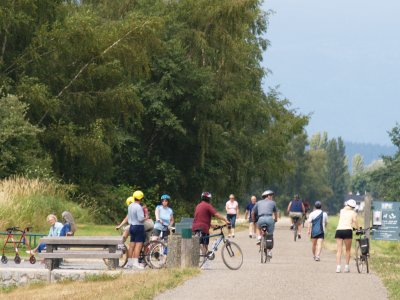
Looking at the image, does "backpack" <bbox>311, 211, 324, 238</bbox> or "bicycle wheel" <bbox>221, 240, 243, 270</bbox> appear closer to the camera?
"bicycle wheel" <bbox>221, 240, 243, 270</bbox>

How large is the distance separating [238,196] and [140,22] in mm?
18612

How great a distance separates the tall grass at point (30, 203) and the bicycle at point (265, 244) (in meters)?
7.76

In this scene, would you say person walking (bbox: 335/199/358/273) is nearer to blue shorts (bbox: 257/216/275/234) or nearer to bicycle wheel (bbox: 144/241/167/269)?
blue shorts (bbox: 257/216/275/234)

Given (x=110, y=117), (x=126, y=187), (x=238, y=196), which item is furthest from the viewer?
(x=238, y=196)

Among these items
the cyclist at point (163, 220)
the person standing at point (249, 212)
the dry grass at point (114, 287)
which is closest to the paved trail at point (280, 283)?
the dry grass at point (114, 287)

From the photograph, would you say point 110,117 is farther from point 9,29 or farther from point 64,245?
point 64,245

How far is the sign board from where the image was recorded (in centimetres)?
3941

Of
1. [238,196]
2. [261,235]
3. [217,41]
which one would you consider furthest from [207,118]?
[261,235]

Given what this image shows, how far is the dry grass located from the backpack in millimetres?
6873

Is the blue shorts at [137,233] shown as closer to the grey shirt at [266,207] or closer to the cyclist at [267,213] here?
the cyclist at [267,213]

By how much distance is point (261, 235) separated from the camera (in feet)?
95.0

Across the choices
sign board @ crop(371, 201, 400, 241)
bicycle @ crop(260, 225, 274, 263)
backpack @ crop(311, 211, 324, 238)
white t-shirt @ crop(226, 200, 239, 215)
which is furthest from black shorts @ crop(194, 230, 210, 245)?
white t-shirt @ crop(226, 200, 239, 215)

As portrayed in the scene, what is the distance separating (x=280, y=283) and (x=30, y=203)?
51.5ft

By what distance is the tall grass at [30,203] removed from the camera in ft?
111
